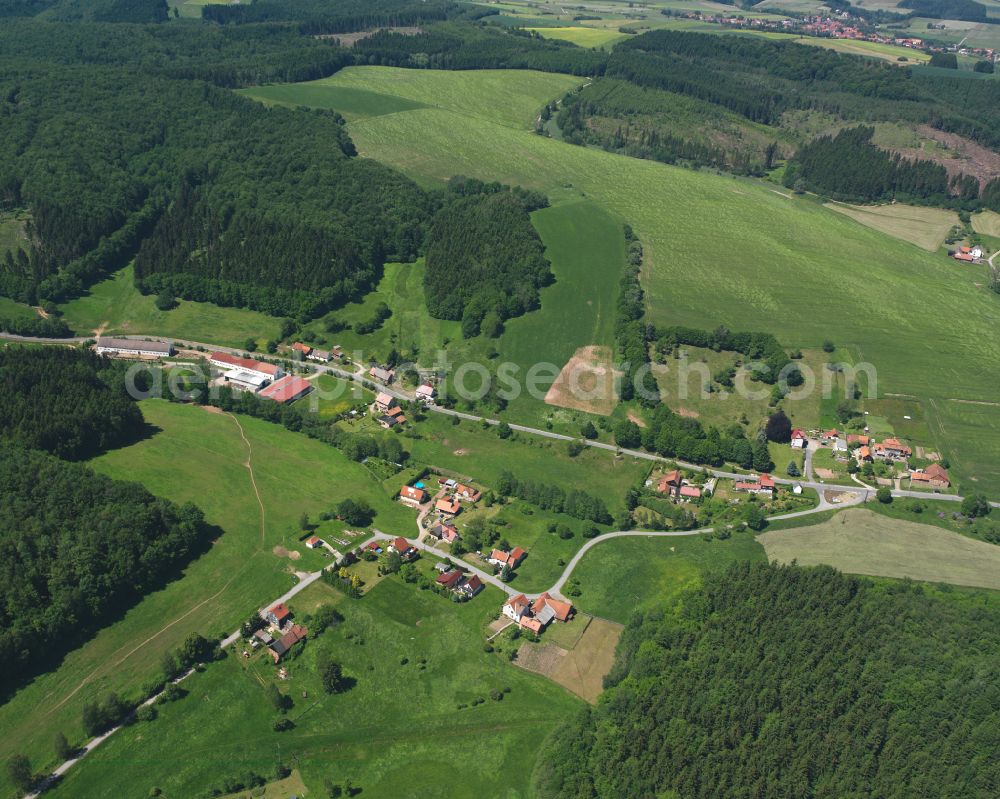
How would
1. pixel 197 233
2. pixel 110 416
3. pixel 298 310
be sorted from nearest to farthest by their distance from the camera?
1. pixel 110 416
2. pixel 298 310
3. pixel 197 233

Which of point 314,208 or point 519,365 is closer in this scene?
point 519,365

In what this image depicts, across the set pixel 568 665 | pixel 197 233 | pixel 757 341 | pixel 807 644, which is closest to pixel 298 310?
pixel 197 233

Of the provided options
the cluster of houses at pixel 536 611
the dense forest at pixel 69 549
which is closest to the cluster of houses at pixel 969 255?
the cluster of houses at pixel 536 611

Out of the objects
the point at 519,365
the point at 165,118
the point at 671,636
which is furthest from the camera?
the point at 165,118

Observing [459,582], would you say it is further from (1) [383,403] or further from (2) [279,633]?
(1) [383,403]

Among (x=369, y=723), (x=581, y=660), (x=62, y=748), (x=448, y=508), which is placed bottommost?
(x=369, y=723)

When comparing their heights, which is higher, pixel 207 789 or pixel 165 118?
pixel 165 118

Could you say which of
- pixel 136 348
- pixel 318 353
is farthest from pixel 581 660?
pixel 136 348

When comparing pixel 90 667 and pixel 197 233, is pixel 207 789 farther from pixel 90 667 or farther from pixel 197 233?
pixel 197 233
